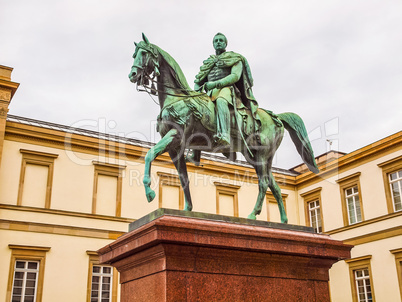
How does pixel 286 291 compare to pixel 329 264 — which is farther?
pixel 329 264

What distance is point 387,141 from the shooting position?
2016 cm

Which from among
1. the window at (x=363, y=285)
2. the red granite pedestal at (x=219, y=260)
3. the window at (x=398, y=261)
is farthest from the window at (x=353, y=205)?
the red granite pedestal at (x=219, y=260)

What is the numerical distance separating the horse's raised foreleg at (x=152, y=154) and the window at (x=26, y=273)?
44.9 feet

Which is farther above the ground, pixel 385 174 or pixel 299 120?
pixel 385 174

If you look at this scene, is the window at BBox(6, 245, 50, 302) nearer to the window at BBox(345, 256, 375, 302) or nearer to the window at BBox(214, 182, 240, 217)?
the window at BBox(214, 182, 240, 217)

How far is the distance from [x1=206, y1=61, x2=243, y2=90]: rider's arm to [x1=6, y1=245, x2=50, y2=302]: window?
45.2 ft

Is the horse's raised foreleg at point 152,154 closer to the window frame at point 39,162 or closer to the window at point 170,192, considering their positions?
the window frame at point 39,162

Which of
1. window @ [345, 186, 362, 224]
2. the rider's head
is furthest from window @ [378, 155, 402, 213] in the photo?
the rider's head

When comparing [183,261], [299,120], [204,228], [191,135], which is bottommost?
[183,261]

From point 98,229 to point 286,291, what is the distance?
597 inches

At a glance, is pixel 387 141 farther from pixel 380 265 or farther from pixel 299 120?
pixel 299 120

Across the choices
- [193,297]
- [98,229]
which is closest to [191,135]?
[193,297]

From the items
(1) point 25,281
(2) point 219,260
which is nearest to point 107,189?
(1) point 25,281

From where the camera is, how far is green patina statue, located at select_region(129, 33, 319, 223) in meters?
6.01
